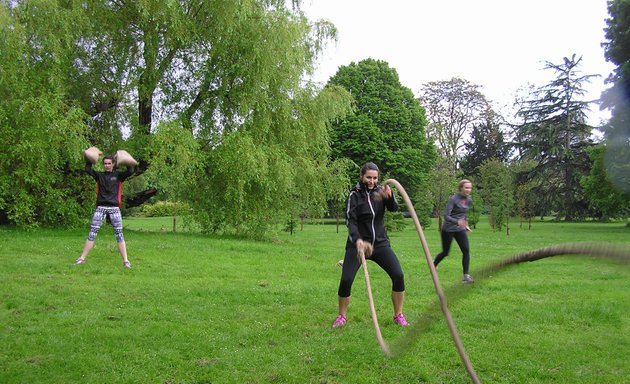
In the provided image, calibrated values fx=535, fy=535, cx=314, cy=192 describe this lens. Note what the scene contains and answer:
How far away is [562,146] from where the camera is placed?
2008 inches

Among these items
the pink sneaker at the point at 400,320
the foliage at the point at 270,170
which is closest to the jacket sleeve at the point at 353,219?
the pink sneaker at the point at 400,320

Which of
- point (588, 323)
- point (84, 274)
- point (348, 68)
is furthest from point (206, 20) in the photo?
point (348, 68)

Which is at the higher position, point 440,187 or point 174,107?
point 174,107

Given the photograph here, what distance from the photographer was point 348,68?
49.8 metres

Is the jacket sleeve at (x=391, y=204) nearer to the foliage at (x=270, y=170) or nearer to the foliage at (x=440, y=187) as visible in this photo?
the foliage at (x=270, y=170)

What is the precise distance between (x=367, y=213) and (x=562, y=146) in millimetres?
49934

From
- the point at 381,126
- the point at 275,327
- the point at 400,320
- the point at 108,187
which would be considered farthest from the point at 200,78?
the point at 381,126

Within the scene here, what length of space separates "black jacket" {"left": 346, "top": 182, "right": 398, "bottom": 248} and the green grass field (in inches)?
49.0

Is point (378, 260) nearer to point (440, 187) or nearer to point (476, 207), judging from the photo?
point (476, 207)

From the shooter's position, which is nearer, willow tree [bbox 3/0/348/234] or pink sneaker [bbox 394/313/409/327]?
pink sneaker [bbox 394/313/409/327]

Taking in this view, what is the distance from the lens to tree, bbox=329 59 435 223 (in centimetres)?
4738

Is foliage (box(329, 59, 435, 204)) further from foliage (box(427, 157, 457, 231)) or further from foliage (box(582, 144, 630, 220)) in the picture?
foliage (box(582, 144, 630, 220))

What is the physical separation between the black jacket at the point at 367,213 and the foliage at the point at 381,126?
130 feet

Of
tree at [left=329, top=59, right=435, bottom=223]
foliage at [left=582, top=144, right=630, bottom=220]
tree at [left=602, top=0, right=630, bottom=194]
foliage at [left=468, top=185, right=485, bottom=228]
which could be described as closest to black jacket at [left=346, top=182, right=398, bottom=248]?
foliage at [left=468, top=185, right=485, bottom=228]
